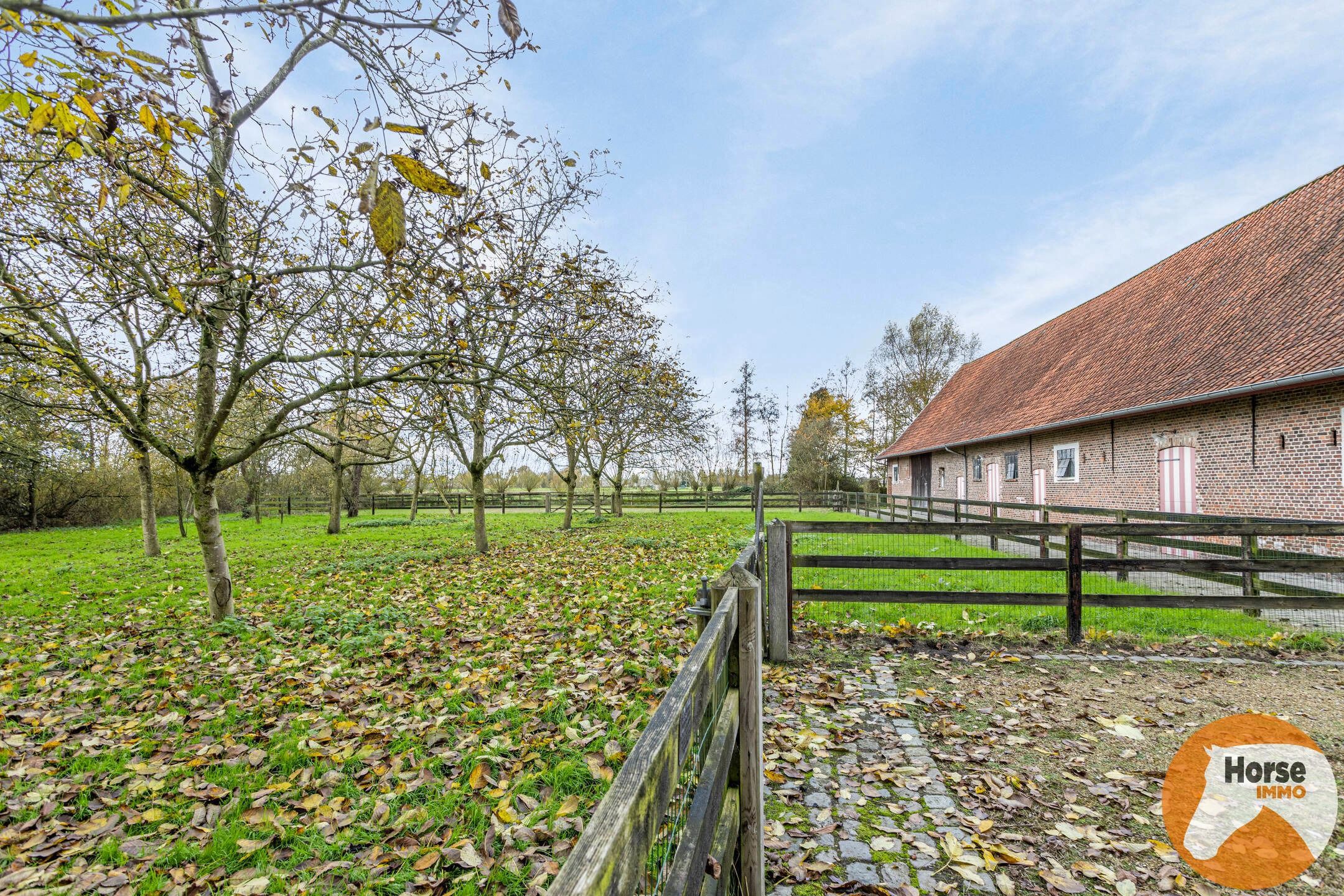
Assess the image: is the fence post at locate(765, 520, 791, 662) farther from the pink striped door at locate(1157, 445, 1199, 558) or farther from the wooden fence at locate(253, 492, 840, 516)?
the wooden fence at locate(253, 492, 840, 516)

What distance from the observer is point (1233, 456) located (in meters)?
10.5

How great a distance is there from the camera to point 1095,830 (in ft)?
9.11

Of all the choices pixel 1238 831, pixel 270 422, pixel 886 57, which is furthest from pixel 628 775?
pixel 886 57

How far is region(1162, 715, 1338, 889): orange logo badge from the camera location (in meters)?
2.54

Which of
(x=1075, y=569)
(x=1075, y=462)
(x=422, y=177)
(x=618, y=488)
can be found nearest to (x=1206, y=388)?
(x=1075, y=462)

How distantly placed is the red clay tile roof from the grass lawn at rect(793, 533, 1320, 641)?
204 inches

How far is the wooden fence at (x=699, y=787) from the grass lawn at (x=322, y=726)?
1060mm

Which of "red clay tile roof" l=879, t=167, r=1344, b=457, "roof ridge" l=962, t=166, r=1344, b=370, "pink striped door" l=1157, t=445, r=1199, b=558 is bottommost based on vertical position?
"pink striped door" l=1157, t=445, r=1199, b=558

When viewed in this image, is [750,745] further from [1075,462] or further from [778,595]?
[1075,462]

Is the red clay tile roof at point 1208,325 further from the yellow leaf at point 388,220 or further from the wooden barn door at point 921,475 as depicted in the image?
the yellow leaf at point 388,220

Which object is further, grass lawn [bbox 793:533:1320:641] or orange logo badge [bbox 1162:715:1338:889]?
grass lawn [bbox 793:533:1320:641]

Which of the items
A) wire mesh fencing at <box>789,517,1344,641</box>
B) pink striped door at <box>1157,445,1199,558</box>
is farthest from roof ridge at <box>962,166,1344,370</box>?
wire mesh fencing at <box>789,517,1344,641</box>

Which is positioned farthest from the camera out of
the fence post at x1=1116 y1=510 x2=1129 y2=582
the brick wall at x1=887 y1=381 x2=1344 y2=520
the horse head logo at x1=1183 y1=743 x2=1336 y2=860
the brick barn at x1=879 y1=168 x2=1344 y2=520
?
the brick barn at x1=879 y1=168 x2=1344 y2=520

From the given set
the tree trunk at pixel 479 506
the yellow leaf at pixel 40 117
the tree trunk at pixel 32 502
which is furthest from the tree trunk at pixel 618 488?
the tree trunk at pixel 32 502
